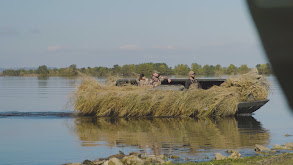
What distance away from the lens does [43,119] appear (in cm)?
2372

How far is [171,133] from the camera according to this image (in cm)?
1673

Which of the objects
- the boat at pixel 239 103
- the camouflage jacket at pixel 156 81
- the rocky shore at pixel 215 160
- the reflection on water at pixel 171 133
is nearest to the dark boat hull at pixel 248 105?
the boat at pixel 239 103

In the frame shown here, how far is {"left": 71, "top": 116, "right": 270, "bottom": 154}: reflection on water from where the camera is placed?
1379 cm

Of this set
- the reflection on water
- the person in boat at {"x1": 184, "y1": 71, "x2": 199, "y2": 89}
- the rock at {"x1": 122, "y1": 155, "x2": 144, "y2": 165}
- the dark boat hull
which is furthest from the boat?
the rock at {"x1": 122, "y1": 155, "x2": 144, "y2": 165}

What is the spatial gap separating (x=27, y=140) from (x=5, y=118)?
9.22 meters

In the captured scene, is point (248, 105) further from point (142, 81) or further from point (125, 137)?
point (125, 137)

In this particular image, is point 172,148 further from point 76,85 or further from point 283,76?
point 283,76

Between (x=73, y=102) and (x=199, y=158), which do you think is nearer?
(x=199, y=158)

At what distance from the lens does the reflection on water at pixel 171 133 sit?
1379 cm

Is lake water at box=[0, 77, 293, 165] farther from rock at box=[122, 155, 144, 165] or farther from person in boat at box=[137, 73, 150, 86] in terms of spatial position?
person in boat at box=[137, 73, 150, 86]

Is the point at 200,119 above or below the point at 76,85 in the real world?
below

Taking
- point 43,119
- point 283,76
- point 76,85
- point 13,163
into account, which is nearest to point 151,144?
point 13,163

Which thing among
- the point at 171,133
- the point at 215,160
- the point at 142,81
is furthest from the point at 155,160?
the point at 142,81

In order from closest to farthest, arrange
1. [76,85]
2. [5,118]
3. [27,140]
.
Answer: [27,140], [76,85], [5,118]
